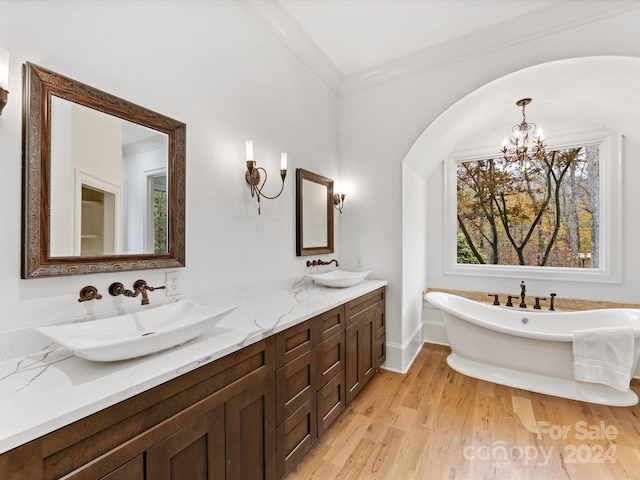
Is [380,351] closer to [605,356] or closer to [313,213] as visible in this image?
[313,213]

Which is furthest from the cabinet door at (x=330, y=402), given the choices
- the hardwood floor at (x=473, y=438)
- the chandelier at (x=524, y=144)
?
the chandelier at (x=524, y=144)

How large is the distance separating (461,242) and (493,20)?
2.26 meters

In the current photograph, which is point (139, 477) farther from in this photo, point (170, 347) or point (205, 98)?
point (205, 98)

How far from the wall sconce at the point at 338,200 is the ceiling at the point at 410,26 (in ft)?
3.86

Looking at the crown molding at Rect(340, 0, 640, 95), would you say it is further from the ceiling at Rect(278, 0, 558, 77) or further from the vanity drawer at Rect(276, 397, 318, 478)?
the vanity drawer at Rect(276, 397, 318, 478)

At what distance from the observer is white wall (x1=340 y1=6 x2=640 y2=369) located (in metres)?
2.49

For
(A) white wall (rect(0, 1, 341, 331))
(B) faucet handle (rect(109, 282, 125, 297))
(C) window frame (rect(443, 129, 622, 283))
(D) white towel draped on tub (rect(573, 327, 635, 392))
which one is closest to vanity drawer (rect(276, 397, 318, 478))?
(A) white wall (rect(0, 1, 341, 331))

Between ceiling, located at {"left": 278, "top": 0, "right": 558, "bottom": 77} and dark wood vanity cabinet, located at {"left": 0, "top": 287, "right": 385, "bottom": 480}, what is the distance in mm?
2181

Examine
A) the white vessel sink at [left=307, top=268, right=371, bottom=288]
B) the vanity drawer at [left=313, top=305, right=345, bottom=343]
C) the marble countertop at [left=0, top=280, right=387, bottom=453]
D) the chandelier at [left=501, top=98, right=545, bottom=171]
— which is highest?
the chandelier at [left=501, top=98, right=545, bottom=171]

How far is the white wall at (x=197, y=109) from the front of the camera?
1050mm

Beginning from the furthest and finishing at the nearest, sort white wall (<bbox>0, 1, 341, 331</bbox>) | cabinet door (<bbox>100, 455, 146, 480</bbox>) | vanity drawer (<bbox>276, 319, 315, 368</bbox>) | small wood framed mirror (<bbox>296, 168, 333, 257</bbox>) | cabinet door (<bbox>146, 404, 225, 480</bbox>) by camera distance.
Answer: small wood framed mirror (<bbox>296, 168, 333, 257</bbox>) < vanity drawer (<bbox>276, 319, 315, 368</bbox>) < white wall (<bbox>0, 1, 341, 331</bbox>) < cabinet door (<bbox>146, 404, 225, 480</bbox>) < cabinet door (<bbox>100, 455, 146, 480</bbox>)

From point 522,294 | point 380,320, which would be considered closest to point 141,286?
point 380,320

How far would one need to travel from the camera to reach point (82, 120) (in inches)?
47.5

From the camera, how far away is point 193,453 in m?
1.00
